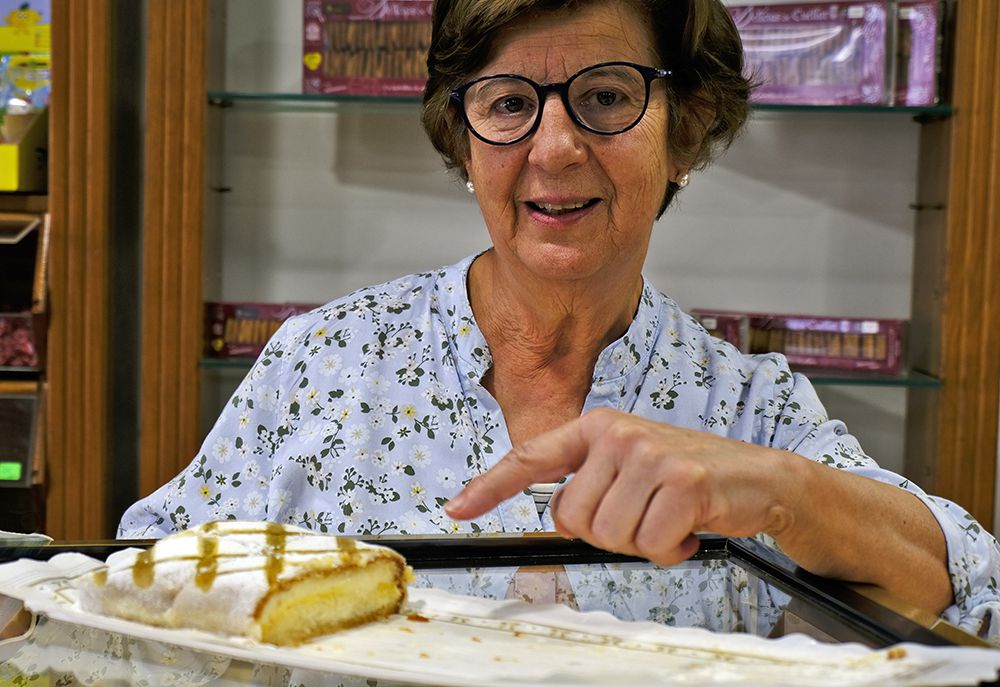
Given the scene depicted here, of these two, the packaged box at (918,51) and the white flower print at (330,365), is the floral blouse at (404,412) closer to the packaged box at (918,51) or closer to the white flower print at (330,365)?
the white flower print at (330,365)

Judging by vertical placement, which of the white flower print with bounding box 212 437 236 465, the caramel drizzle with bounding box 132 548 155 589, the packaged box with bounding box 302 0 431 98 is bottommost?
the white flower print with bounding box 212 437 236 465

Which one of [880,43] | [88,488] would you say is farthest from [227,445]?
[880,43]

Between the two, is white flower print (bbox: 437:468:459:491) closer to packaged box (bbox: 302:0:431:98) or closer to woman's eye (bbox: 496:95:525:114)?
woman's eye (bbox: 496:95:525:114)

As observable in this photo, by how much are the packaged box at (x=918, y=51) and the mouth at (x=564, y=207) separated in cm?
98

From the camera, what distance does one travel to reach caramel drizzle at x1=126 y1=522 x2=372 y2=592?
0.68 m

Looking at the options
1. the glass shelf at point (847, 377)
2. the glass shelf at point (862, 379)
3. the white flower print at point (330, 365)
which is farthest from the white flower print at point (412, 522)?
the glass shelf at point (862, 379)

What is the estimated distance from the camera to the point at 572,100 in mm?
1247

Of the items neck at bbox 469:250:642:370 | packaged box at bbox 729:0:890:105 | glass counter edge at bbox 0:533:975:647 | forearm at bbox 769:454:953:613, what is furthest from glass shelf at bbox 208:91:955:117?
glass counter edge at bbox 0:533:975:647

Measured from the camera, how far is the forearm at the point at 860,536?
30.4 inches

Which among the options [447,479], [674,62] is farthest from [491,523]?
[674,62]

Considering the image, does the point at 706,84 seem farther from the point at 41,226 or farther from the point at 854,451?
the point at 41,226

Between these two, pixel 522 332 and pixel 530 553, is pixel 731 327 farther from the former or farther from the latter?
pixel 530 553

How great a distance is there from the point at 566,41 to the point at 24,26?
1293 millimetres

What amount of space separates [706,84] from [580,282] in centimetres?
31
